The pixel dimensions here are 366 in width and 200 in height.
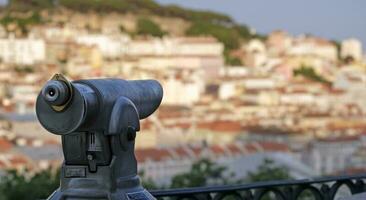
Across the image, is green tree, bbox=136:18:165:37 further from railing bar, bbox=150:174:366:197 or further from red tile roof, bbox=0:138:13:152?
railing bar, bbox=150:174:366:197

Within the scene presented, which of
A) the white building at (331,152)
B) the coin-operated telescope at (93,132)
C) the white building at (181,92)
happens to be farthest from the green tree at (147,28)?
the coin-operated telescope at (93,132)

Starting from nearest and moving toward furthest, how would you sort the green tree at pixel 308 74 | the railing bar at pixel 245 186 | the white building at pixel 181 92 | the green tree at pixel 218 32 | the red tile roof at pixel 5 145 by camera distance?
the railing bar at pixel 245 186
the red tile roof at pixel 5 145
the white building at pixel 181 92
the green tree at pixel 308 74
the green tree at pixel 218 32

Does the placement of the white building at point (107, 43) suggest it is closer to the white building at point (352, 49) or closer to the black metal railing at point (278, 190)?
the white building at point (352, 49)

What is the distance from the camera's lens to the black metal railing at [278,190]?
2500 mm

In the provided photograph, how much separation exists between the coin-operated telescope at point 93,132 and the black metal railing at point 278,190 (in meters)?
0.56

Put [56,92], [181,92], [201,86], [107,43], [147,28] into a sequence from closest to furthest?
[56,92]
[181,92]
[201,86]
[107,43]
[147,28]

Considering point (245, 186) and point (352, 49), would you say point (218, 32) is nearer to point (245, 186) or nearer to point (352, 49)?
point (352, 49)

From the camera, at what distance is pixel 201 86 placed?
64.7 m

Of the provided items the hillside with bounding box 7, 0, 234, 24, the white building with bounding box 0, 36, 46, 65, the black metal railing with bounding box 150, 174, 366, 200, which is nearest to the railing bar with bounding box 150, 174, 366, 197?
the black metal railing with bounding box 150, 174, 366, 200

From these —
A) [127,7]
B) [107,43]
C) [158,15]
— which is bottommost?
[107,43]

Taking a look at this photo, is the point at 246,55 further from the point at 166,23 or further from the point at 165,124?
the point at 165,124

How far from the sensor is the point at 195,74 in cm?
6662

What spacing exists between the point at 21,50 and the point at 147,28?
50.9 feet

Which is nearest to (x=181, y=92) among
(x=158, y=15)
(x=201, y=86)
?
(x=201, y=86)
